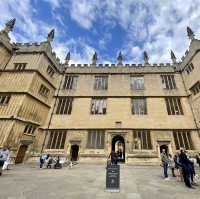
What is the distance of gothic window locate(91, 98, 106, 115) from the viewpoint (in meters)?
20.0

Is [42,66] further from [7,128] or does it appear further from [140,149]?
[140,149]

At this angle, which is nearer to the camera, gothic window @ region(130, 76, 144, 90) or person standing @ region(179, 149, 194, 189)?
person standing @ region(179, 149, 194, 189)

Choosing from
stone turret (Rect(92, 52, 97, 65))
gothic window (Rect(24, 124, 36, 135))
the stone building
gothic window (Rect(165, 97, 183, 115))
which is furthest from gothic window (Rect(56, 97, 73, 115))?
gothic window (Rect(165, 97, 183, 115))

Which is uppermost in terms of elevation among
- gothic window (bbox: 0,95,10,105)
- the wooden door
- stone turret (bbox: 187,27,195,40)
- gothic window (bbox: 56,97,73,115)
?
stone turret (bbox: 187,27,195,40)

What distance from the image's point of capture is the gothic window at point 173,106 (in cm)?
1927

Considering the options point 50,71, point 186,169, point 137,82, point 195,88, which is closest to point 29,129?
point 50,71

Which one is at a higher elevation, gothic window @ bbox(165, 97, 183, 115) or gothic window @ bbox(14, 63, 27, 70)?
gothic window @ bbox(14, 63, 27, 70)

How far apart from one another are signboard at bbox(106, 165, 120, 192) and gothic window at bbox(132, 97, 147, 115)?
1382cm

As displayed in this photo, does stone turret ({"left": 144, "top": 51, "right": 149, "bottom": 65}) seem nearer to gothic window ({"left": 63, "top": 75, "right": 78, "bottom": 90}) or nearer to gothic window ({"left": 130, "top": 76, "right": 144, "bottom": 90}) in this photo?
gothic window ({"left": 130, "top": 76, "right": 144, "bottom": 90})

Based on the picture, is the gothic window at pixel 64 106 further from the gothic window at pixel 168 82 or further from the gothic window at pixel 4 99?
the gothic window at pixel 168 82

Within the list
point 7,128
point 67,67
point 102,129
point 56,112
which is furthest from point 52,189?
point 67,67

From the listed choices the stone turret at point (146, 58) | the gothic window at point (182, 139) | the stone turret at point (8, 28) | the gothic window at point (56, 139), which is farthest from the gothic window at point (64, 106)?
the gothic window at point (182, 139)

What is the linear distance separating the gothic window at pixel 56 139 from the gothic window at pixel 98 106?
502 centimetres

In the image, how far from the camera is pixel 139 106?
20016 mm
